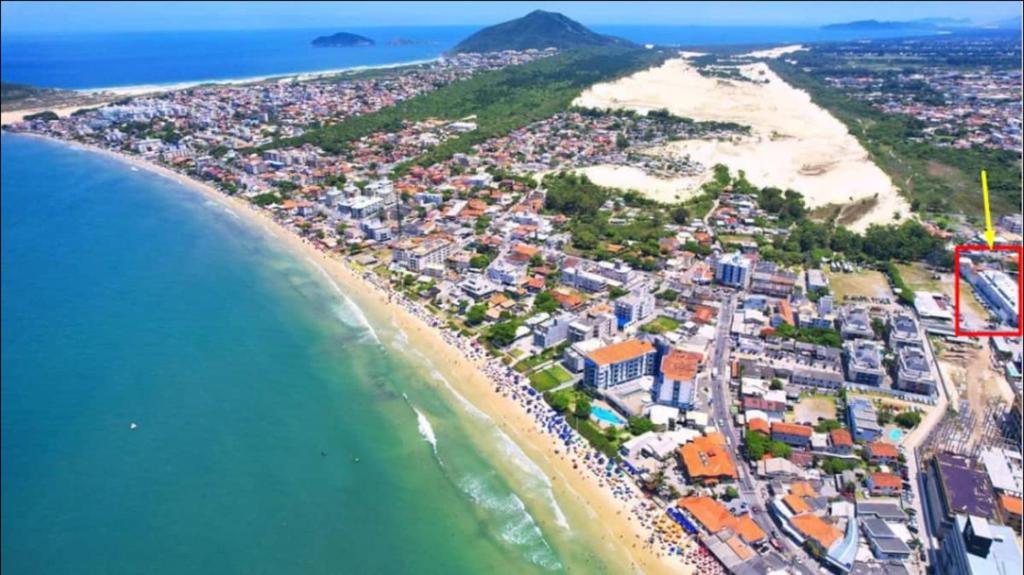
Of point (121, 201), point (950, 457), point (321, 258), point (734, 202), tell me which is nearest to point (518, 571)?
point (950, 457)

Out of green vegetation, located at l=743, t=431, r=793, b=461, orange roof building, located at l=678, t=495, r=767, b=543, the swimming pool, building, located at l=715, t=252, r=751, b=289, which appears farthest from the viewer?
building, located at l=715, t=252, r=751, b=289

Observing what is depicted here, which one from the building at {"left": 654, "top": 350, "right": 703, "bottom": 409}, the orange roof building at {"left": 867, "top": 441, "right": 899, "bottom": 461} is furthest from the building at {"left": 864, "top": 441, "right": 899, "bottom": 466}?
the building at {"left": 654, "top": 350, "right": 703, "bottom": 409}

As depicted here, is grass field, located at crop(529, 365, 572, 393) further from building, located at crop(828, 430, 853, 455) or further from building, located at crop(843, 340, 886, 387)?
building, located at crop(843, 340, 886, 387)

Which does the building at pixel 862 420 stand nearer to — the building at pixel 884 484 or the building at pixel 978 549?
the building at pixel 884 484

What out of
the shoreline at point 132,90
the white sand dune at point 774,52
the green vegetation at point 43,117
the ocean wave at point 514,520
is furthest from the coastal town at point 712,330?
the white sand dune at point 774,52

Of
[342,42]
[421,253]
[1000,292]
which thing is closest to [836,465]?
[1000,292]

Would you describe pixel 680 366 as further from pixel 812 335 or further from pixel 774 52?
pixel 774 52
